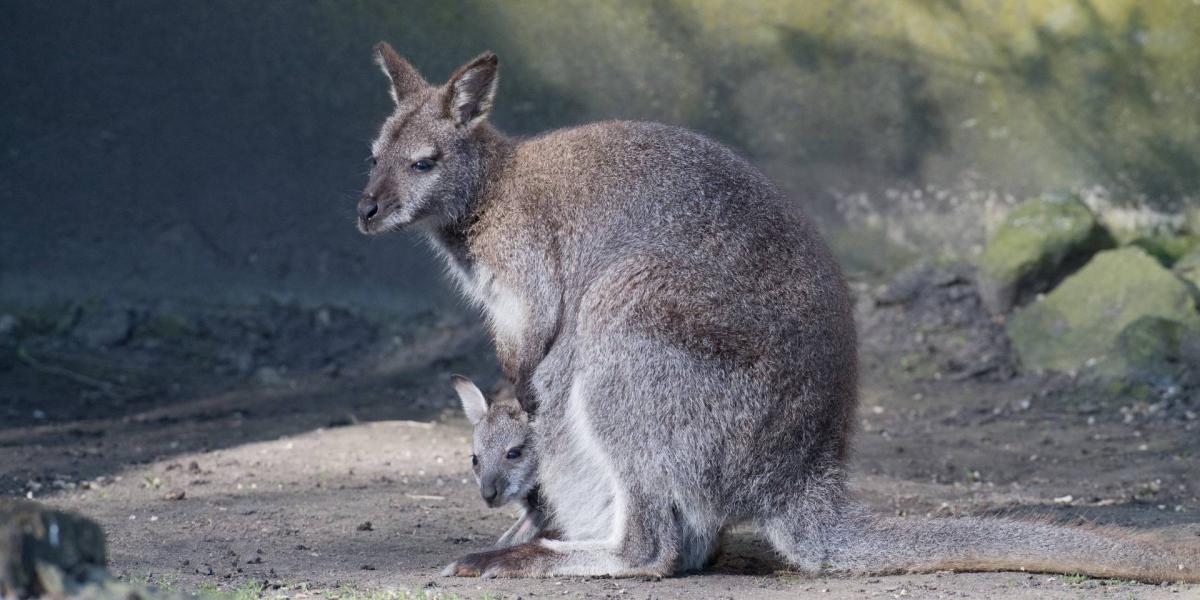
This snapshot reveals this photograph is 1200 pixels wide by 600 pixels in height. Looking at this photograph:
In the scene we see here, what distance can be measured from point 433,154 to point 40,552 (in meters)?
3.08

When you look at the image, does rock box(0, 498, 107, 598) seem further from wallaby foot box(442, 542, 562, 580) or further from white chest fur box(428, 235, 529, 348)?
white chest fur box(428, 235, 529, 348)

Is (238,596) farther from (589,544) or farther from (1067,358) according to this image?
(1067,358)

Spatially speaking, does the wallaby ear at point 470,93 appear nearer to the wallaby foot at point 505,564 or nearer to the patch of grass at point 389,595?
the wallaby foot at point 505,564

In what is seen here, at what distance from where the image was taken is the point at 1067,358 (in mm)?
9172

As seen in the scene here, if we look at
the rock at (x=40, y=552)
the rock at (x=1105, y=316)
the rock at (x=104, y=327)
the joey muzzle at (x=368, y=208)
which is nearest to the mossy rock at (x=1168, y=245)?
the rock at (x=1105, y=316)

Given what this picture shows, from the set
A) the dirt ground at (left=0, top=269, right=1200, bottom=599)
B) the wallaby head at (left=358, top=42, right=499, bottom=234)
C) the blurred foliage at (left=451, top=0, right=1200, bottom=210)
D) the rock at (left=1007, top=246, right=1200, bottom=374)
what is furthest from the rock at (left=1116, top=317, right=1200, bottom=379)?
the wallaby head at (left=358, top=42, right=499, bottom=234)

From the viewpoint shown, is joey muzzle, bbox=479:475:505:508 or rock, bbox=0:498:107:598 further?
joey muzzle, bbox=479:475:505:508

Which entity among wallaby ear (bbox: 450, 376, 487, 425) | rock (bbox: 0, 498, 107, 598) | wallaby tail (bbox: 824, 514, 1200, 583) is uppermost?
rock (bbox: 0, 498, 107, 598)

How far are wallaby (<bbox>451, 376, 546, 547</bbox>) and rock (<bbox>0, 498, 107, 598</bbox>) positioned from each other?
8.46ft

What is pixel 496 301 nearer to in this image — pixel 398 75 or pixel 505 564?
pixel 505 564

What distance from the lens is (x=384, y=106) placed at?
1024 centimetres

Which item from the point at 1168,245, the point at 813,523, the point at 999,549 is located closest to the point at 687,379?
the point at 813,523

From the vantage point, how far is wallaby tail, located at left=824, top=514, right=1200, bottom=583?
477cm

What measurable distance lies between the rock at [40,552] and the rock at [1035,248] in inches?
304
